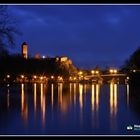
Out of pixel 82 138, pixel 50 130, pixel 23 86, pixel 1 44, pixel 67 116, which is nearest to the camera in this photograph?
pixel 82 138

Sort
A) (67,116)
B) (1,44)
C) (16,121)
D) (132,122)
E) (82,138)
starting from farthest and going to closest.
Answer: (1,44) < (67,116) < (16,121) < (132,122) < (82,138)

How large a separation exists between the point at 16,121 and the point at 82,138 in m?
1.80

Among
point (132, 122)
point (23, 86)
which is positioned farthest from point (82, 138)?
point (23, 86)

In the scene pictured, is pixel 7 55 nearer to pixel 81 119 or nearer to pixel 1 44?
pixel 1 44

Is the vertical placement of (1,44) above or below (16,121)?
above

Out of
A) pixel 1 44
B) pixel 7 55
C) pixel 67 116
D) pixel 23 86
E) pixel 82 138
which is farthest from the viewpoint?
pixel 23 86

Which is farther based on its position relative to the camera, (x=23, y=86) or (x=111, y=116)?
(x=23, y=86)

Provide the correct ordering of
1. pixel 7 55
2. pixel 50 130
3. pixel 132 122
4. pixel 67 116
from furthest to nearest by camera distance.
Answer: pixel 7 55, pixel 67 116, pixel 50 130, pixel 132 122

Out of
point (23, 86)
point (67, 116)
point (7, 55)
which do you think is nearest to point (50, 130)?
point (67, 116)

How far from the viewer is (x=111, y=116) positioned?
591 cm

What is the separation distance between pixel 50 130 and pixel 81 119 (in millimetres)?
1003

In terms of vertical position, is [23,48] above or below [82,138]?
above
